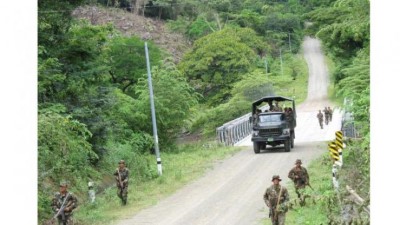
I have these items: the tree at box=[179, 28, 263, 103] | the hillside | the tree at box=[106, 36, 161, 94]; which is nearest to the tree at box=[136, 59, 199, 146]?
the tree at box=[106, 36, 161, 94]

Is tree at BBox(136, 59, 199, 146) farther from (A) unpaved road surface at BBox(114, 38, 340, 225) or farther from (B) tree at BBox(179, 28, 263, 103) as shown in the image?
(B) tree at BBox(179, 28, 263, 103)

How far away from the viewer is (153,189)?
78.5 feet

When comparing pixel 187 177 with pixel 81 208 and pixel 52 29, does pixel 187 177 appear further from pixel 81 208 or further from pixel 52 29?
pixel 52 29

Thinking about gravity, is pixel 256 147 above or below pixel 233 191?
above

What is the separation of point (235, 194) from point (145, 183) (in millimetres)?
5348

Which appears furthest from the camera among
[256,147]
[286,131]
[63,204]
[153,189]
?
[256,147]

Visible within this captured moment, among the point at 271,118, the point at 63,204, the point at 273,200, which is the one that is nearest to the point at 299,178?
the point at 273,200

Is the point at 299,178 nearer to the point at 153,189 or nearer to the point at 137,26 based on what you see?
the point at 153,189

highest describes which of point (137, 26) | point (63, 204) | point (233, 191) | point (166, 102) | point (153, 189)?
point (137, 26)

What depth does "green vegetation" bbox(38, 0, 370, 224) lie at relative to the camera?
66.3 feet

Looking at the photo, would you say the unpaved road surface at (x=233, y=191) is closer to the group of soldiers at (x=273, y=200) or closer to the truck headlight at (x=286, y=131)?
the truck headlight at (x=286, y=131)

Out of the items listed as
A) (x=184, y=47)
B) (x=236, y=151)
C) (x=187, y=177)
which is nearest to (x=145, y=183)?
(x=187, y=177)

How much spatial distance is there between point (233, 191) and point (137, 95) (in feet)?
88.3
